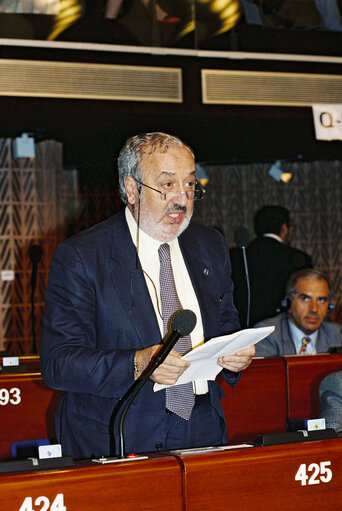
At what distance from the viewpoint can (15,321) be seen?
7.47 metres

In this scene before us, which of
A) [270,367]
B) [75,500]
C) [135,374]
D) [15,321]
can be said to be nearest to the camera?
[75,500]

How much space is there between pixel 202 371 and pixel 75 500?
0.62 metres

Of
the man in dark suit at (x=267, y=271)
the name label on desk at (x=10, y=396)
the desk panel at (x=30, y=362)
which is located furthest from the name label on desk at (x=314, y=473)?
the man in dark suit at (x=267, y=271)

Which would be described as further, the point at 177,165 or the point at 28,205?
the point at 28,205

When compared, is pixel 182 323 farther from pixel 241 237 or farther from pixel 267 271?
pixel 267 271

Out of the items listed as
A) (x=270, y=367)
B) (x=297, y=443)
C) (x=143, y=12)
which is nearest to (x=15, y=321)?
(x=143, y=12)

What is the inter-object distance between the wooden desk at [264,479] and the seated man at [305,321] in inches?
104

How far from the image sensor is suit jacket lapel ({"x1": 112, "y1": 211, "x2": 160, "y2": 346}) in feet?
6.66

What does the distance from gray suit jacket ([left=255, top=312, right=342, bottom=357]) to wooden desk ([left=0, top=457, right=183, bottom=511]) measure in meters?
2.72

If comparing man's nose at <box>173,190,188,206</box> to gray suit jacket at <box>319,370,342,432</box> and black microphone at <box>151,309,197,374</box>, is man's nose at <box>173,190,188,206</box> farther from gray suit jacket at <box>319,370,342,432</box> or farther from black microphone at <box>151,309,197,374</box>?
gray suit jacket at <box>319,370,342,432</box>

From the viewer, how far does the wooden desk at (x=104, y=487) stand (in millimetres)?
1387

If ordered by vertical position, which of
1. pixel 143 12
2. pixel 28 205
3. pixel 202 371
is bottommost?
pixel 202 371

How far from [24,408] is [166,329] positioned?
1.32m

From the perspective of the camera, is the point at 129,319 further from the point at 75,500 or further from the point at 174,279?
the point at 75,500
